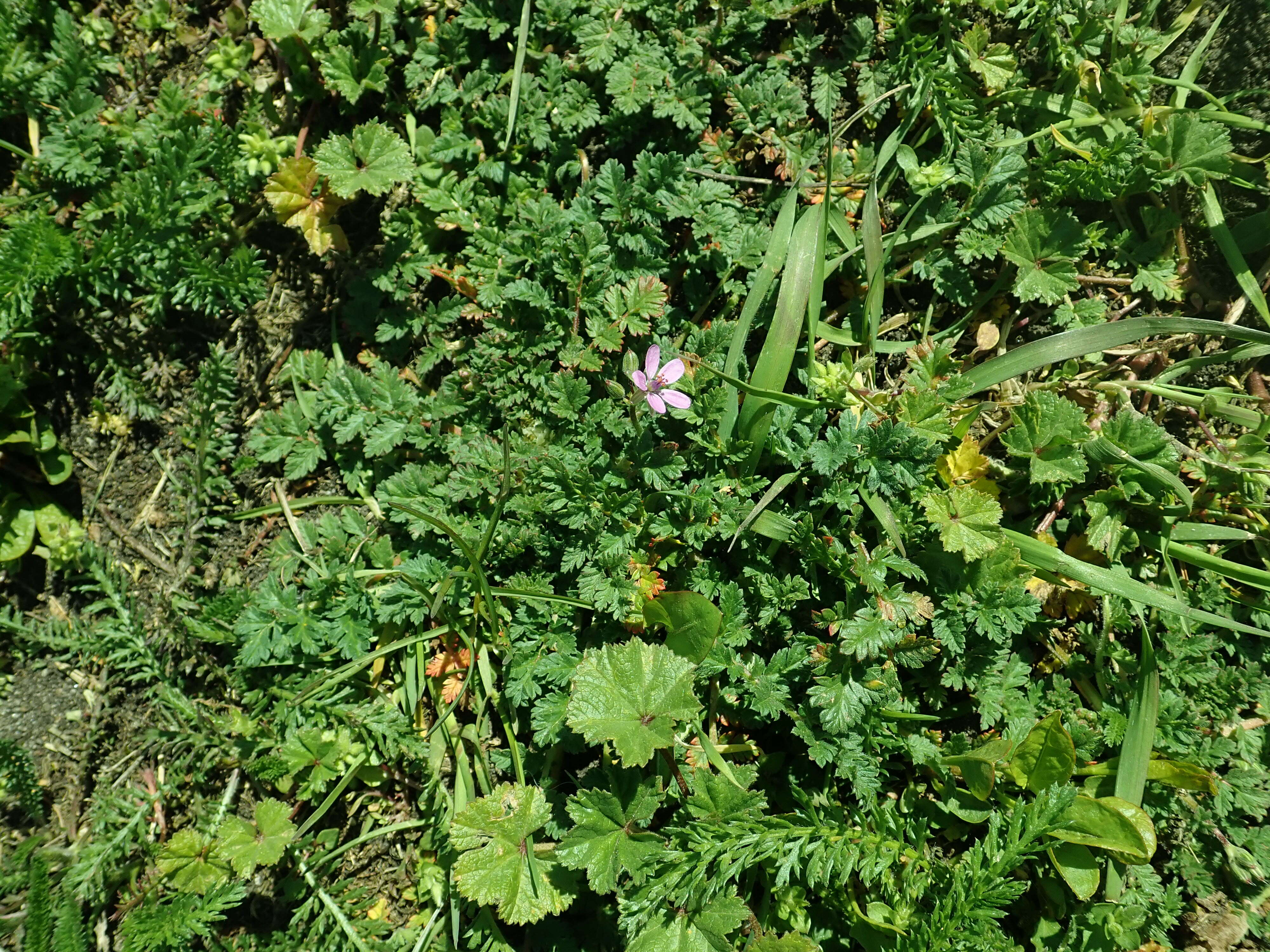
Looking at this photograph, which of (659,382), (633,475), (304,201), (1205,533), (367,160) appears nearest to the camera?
(659,382)

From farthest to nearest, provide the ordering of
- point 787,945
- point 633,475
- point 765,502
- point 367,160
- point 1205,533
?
point 367,160, point 1205,533, point 633,475, point 765,502, point 787,945

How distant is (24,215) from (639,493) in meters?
2.90

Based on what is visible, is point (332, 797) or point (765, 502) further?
point (332, 797)

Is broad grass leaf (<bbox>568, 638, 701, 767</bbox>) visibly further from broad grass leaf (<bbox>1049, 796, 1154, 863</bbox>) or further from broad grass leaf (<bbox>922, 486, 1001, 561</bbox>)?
broad grass leaf (<bbox>1049, 796, 1154, 863</bbox>)

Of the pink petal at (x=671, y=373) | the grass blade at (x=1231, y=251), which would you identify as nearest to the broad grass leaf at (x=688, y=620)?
the pink petal at (x=671, y=373)

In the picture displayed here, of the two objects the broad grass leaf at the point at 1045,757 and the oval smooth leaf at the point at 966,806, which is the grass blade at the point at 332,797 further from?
the broad grass leaf at the point at 1045,757

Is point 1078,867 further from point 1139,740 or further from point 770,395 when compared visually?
point 770,395

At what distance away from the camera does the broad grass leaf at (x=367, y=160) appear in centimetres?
326

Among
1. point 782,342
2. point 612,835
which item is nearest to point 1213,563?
point 782,342

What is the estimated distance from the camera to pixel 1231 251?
3.31 m

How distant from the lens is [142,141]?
11.3 ft

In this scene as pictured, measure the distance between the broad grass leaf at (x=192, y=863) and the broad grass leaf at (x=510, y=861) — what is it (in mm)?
977

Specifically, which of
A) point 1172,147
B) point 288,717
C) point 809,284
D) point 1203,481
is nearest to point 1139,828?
point 1203,481

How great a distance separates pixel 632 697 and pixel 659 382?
1098 mm
